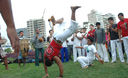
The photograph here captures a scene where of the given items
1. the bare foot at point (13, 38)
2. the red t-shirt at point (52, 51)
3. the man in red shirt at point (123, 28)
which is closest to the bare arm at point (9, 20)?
the bare foot at point (13, 38)

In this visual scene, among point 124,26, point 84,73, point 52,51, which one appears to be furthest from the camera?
point 124,26

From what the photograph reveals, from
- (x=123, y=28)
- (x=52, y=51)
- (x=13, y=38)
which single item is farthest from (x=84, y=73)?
(x=13, y=38)

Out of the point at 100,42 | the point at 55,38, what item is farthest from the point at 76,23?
the point at 100,42

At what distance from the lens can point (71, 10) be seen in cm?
387

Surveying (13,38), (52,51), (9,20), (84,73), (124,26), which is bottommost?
(84,73)

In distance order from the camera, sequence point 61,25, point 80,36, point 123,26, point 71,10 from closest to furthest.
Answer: point 71,10 → point 61,25 → point 123,26 → point 80,36

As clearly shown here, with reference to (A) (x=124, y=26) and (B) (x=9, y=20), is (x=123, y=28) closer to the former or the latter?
(A) (x=124, y=26)

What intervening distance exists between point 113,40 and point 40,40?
315 centimetres

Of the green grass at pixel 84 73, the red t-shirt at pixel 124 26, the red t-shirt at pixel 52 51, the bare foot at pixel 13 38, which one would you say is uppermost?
the red t-shirt at pixel 124 26

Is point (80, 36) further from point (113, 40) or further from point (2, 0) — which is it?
point (2, 0)

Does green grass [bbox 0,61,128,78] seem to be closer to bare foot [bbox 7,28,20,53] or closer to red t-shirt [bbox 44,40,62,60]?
red t-shirt [bbox 44,40,62,60]

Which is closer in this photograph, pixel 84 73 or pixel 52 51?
pixel 52 51

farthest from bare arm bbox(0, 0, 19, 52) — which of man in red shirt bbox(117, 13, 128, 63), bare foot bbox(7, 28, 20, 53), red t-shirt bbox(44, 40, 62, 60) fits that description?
man in red shirt bbox(117, 13, 128, 63)

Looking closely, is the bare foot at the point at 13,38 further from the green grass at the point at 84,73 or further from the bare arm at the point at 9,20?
the green grass at the point at 84,73
